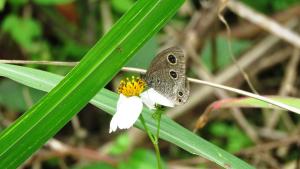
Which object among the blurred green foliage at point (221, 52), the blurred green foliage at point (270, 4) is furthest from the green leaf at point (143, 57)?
the blurred green foliage at point (270, 4)

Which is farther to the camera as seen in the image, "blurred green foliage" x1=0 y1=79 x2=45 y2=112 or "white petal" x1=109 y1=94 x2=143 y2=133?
"blurred green foliage" x1=0 y1=79 x2=45 y2=112

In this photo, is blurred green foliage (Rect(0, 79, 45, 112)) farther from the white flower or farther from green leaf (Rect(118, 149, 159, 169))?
the white flower

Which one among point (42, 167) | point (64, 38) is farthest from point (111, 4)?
point (42, 167)

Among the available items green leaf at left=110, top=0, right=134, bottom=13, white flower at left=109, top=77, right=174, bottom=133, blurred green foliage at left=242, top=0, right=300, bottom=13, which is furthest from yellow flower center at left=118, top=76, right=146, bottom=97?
blurred green foliage at left=242, top=0, right=300, bottom=13

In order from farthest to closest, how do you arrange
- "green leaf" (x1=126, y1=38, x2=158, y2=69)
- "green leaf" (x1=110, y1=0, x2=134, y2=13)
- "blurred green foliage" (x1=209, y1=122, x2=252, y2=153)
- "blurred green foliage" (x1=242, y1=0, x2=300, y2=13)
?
"blurred green foliage" (x1=242, y1=0, x2=300, y2=13) < "blurred green foliage" (x1=209, y1=122, x2=252, y2=153) < "green leaf" (x1=110, y1=0, x2=134, y2=13) < "green leaf" (x1=126, y1=38, x2=158, y2=69)

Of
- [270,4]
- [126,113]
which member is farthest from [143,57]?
[270,4]

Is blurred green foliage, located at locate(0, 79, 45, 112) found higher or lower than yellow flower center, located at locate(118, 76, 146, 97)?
higher
